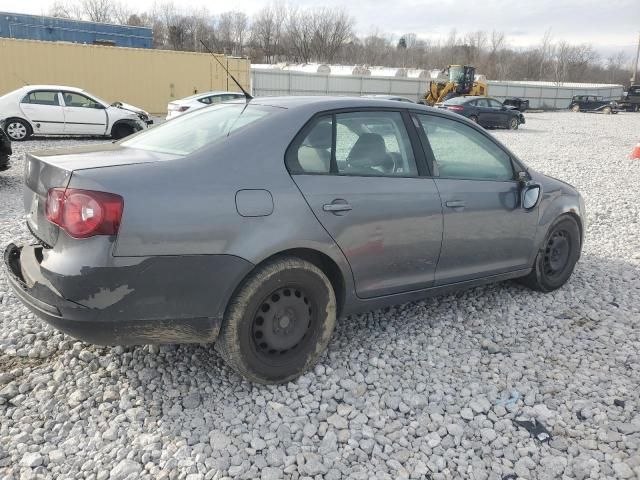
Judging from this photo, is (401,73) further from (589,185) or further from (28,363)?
(28,363)

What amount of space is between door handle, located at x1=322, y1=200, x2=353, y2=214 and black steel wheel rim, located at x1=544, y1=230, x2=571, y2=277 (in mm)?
2254

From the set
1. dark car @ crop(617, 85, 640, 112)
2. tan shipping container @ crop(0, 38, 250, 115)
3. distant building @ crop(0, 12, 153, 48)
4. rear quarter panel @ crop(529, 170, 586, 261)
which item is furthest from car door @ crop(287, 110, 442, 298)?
dark car @ crop(617, 85, 640, 112)

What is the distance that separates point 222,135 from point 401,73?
4297 cm

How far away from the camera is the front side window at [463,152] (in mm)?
3518

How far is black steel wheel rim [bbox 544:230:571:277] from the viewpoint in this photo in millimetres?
4371

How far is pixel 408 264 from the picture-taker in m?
3.29

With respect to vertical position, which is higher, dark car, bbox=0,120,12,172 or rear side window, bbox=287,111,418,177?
rear side window, bbox=287,111,418,177

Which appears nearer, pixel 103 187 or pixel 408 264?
pixel 103 187

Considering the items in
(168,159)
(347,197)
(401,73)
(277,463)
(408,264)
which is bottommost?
(277,463)

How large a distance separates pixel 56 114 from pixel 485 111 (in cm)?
1760

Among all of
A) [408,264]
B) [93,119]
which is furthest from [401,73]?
[408,264]

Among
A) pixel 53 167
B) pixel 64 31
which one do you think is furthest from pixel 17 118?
pixel 64 31

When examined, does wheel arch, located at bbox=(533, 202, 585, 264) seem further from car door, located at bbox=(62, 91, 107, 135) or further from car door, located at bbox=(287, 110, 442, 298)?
car door, located at bbox=(62, 91, 107, 135)

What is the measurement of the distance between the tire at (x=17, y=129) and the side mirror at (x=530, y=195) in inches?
497
